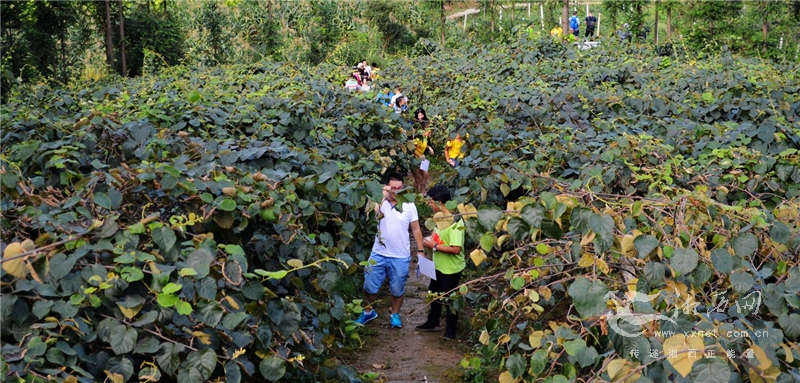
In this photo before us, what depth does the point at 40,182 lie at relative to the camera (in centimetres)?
453

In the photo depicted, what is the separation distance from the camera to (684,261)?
11.3 feet

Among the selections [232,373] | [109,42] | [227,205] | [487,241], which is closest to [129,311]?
[232,373]

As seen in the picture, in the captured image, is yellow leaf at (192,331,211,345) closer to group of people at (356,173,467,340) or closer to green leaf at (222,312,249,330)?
green leaf at (222,312,249,330)

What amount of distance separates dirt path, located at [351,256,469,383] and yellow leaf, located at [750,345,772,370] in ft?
8.87

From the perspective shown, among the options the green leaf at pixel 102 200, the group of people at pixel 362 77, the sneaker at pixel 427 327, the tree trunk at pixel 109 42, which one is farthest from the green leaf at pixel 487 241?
the tree trunk at pixel 109 42

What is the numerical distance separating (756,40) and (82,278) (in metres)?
19.2

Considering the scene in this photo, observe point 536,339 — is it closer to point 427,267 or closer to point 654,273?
point 654,273

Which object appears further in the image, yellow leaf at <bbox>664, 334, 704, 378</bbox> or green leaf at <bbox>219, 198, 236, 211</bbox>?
green leaf at <bbox>219, 198, 236, 211</bbox>

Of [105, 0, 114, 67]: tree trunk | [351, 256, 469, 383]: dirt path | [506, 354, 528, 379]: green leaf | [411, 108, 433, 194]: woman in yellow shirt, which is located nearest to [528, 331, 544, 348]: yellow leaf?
[506, 354, 528, 379]: green leaf

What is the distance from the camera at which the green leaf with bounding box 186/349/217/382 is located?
355 centimetres

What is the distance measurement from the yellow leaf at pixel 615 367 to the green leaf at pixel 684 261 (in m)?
0.54

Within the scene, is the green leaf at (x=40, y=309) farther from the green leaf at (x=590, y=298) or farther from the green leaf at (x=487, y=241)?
the green leaf at (x=590, y=298)

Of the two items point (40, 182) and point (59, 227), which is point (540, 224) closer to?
point (59, 227)

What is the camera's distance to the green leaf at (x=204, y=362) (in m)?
3.55
